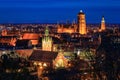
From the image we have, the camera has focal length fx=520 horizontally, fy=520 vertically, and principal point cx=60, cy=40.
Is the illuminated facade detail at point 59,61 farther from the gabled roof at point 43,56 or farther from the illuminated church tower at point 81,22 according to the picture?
the illuminated church tower at point 81,22

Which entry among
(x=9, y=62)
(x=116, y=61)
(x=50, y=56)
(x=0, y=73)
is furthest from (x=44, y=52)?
(x=0, y=73)

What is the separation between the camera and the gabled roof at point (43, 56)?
189 ft

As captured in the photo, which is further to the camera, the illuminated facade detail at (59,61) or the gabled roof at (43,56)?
the gabled roof at (43,56)

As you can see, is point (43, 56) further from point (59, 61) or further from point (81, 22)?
point (81, 22)

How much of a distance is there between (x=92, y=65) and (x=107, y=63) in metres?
1.33

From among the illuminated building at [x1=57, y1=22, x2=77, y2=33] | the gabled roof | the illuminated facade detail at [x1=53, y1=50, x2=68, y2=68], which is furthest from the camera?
the illuminated building at [x1=57, y1=22, x2=77, y2=33]

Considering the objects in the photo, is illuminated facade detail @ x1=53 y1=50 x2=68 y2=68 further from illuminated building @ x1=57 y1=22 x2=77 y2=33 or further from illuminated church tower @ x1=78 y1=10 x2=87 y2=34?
illuminated building @ x1=57 y1=22 x2=77 y2=33

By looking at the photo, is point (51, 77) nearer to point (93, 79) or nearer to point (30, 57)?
point (93, 79)

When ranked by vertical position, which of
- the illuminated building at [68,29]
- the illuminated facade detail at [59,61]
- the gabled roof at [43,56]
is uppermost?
the illuminated building at [68,29]

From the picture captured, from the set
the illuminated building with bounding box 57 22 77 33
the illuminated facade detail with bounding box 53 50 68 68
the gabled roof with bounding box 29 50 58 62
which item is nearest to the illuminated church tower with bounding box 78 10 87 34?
the illuminated building with bounding box 57 22 77 33

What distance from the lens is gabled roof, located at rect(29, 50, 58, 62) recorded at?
189 ft

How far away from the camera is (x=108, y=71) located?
39.5 m

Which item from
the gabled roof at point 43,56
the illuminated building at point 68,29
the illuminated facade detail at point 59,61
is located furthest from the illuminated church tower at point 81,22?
the illuminated facade detail at point 59,61

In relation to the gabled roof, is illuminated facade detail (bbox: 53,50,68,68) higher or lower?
lower
